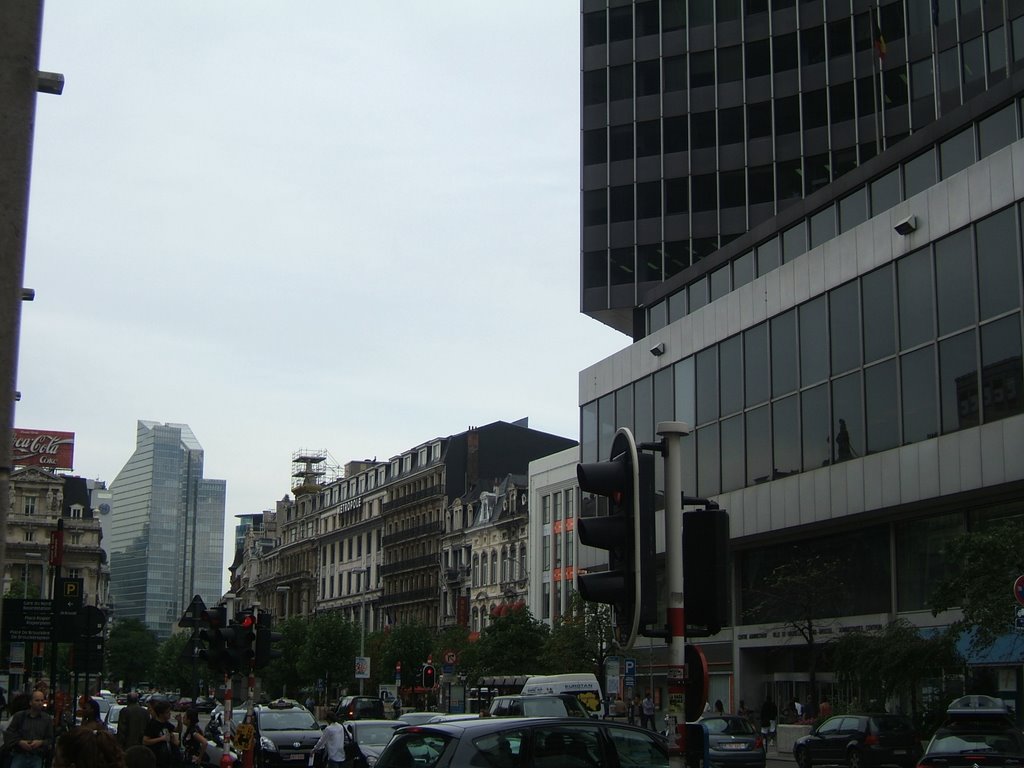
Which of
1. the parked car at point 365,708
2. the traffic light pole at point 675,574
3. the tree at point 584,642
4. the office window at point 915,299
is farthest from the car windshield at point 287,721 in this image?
the traffic light pole at point 675,574

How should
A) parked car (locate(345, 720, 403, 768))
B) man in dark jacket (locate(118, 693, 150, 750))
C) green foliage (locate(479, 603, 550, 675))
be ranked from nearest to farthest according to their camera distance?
man in dark jacket (locate(118, 693, 150, 750)) < parked car (locate(345, 720, 403, 768)) < green foliage (locate(479, 603, 550, 675))

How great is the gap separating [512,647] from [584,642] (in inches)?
485

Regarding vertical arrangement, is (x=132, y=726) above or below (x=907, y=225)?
below

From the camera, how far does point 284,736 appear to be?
30.3 metres

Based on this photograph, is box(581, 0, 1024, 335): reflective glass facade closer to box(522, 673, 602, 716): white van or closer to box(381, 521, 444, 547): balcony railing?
box(522, 673, 602, 716): white van

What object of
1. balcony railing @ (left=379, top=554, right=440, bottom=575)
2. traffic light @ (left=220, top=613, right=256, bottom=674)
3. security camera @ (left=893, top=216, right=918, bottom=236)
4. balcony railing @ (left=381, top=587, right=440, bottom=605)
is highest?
security camera @ (left=893, top=216, right=918, bottom=236)

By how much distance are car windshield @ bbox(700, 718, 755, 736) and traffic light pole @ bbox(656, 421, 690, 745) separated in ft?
80.8

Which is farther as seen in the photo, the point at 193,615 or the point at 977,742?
the point at 193,615

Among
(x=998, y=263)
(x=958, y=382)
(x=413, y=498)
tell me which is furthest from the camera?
(x=413, y=498)

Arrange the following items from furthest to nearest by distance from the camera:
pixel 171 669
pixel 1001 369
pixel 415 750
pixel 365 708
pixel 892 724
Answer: pixel 171 669 → pixel 365 708 → pixel 1001 369 → pixel 892 724 → pixel 415 750

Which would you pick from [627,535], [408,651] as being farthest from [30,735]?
[408,651]

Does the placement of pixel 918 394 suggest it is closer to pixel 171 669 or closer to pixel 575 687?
pixel 575 687

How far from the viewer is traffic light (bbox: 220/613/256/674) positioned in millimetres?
20891

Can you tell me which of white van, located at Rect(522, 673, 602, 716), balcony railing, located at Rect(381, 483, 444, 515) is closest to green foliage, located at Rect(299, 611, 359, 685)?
balcony railing, located at Rect(381, 483, 444, 515)
